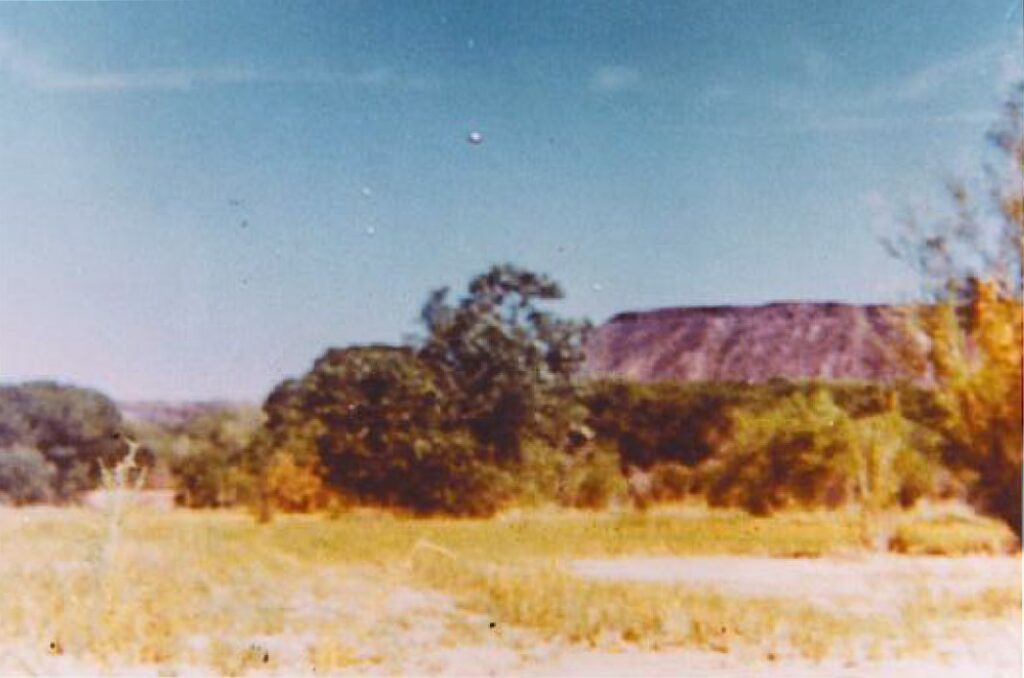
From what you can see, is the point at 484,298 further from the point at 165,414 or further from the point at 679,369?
the point at 679,369

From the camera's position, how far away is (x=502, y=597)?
6.82 m

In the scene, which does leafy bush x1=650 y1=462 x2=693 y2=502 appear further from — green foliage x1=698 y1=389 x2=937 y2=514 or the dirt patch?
the dirt patch

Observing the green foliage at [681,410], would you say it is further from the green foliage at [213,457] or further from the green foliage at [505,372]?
the green foliage at [213,457]

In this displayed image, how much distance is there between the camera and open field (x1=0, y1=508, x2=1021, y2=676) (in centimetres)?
525

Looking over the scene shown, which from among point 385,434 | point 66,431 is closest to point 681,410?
point 385,434

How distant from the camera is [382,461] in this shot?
9.35 m

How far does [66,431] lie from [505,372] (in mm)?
4394

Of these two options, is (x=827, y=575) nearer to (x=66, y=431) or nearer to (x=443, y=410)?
(x=443, y=410)

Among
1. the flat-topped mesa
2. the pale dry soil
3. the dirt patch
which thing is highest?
the flat-topped mesa

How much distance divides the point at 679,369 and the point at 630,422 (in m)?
4.29

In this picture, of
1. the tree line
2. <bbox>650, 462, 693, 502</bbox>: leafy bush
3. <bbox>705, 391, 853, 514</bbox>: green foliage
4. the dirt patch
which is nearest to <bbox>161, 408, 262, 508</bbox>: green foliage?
the tree line

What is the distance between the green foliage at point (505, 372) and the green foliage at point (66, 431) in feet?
9.76

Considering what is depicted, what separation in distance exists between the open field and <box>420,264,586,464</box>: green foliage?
0.95 metres

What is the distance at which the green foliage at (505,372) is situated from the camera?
31.0ft
